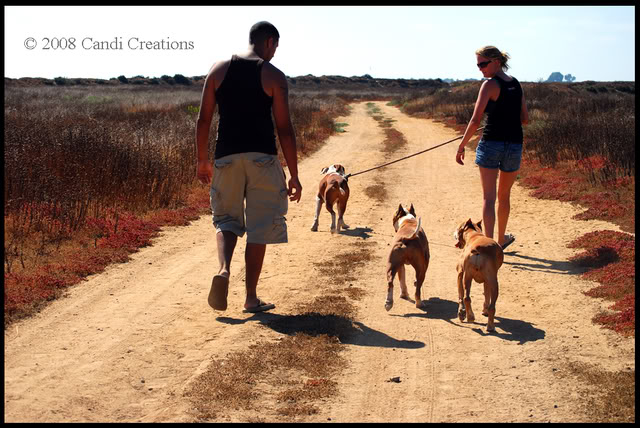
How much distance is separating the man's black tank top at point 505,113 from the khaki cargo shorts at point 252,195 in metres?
3.29

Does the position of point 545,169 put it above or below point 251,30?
below

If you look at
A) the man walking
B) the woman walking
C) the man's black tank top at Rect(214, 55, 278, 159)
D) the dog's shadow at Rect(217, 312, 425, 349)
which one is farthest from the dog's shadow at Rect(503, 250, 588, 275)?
the man's black tank top at Rect(214, 55, 278, 159)

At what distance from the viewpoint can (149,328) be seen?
586 cm

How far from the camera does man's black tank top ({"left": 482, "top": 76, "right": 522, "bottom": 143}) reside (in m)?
8.12

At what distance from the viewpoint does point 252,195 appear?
6.00 metres

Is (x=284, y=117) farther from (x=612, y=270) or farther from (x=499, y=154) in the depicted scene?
(x=612, y=270)

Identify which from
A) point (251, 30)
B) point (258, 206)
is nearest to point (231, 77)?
point (251, 30)

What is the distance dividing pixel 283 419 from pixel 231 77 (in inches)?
112

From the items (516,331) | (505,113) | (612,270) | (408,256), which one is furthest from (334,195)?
(516,331)

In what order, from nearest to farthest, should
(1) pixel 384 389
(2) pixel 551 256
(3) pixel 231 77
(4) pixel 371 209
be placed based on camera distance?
(1) pixel 384 389, (3) pixel 231 77, (2) pixel 551 256, (4) pixel 371 209

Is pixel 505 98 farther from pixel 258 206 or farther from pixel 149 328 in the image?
pixel 149 328

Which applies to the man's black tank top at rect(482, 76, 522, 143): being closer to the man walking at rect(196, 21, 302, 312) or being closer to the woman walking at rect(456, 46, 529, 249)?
the woman walking at rect(456, 46, 529, 249)

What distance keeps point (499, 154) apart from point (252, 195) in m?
3.63

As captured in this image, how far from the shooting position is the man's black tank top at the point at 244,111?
18.5 ft
